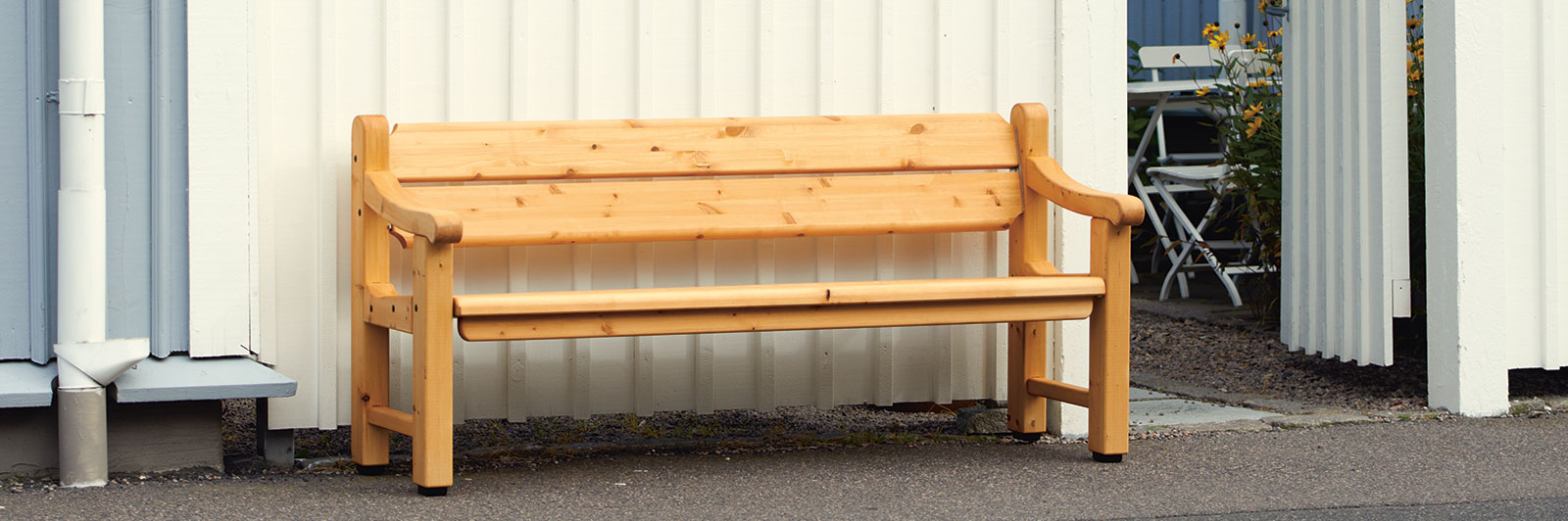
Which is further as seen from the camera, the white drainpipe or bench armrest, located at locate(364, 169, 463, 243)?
the white drainpipe

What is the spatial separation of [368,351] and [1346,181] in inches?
99.8

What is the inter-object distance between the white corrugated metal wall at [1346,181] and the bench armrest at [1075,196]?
1055mm

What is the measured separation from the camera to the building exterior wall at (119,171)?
3119mm

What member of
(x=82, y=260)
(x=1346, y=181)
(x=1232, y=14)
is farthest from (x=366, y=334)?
(x=1232, y=14)

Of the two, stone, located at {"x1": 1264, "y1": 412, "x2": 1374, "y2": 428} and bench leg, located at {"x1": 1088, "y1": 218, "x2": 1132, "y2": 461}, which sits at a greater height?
bench leg, located at {"x1": 1088, "y1": 218, "x2": 1132, "y2": 461}

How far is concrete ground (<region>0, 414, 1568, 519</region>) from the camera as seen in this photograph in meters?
2.95

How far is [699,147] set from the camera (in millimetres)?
3488

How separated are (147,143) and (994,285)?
166 cm

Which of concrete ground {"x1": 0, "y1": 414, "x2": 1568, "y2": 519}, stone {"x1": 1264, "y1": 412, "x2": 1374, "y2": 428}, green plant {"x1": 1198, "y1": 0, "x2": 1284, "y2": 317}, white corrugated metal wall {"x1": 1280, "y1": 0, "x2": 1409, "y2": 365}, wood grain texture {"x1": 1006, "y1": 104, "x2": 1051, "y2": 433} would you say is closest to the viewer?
concrete ground {"x1": 0, "y1": 414, "x2": 1568, "y2": 519}

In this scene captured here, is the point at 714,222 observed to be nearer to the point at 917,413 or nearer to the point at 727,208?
the point at 727,208

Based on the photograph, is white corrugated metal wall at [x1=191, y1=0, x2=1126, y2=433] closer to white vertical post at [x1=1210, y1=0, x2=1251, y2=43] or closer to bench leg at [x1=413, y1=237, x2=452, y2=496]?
bench leg at [x1=413, y1=237, x2=452, y2=496]

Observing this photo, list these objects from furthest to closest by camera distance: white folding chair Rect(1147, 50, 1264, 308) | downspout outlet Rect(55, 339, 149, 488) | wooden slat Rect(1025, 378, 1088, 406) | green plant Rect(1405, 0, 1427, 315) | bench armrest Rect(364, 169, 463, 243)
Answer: white folding chair Rect(1147, 50, 1264, 308)
green plant Rect(1405, 0, 1427, 315)
wooden slat Rect(1025, 378, 1088, 406)
downspout outlet Rect(55, 339, 149, 488)
bench armrest Rect(364, 169, 463, 243)

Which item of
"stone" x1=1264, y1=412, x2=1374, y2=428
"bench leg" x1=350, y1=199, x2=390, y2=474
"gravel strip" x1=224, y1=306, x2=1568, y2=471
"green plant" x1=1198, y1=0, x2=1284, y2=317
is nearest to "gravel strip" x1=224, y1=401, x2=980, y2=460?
"gravel strip" x1=224, y1=306, x2=1568, y2=471

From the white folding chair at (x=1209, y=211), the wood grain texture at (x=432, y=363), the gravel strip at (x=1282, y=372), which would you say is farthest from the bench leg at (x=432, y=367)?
the white folding chair at (x=1209, y=211)
